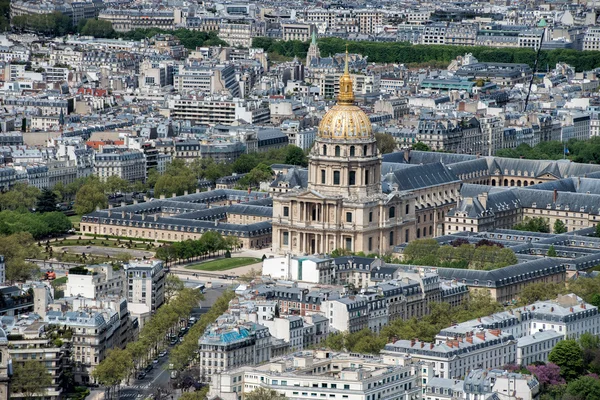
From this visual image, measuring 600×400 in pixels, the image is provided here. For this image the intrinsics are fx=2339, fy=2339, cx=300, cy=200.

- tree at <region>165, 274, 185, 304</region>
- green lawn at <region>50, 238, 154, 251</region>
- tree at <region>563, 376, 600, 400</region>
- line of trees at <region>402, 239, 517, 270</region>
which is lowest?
green lawn at <region>50, 238, 154, 251</region>

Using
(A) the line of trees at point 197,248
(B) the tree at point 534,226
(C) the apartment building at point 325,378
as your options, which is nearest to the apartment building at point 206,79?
(B) the tree at point 534,226

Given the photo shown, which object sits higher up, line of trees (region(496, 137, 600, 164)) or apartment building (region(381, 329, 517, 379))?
apartment building (region(381, 329, 517, 379))

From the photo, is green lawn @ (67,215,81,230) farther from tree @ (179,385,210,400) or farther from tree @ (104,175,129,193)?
tree @ (179,385,210,400)

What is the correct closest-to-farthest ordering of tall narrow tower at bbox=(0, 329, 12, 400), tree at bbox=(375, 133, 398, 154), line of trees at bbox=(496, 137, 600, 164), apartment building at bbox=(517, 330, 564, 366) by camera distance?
tall narrow tower at bbox=(0, 329, 12, 400)
apartment building at bbox=(517, 330, 564, 366)
tree at bbox=(375, 133, 398, 154)
line of trees at bbox=(496, 137, 600, 164)

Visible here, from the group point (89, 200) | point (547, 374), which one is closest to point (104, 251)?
point (89, 200)

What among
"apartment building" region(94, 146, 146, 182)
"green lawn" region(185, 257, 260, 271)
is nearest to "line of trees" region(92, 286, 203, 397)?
"green lawn" region(185, 257, 260, 271)

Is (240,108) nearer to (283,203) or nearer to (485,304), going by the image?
(283,203)

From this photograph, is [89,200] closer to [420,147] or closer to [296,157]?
[296,157]

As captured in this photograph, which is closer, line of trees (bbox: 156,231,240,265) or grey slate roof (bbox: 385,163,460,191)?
line of trees (bbox: 156,231,240,265)
